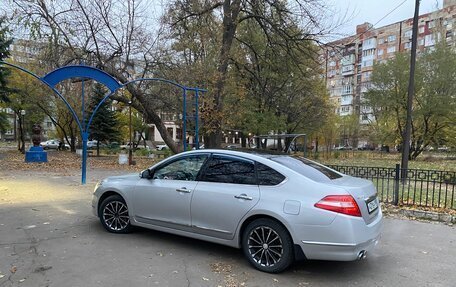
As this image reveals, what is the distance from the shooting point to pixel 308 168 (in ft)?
15.9

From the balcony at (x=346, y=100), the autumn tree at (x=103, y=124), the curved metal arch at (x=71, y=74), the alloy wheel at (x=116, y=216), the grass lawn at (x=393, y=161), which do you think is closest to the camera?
the alloy wheel at (x=116, y=216)

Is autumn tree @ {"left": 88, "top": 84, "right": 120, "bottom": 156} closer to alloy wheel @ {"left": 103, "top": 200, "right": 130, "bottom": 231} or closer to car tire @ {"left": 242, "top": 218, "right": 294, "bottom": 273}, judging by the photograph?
alloy wheel @ {"left": 103, "top": 200, "right": 130, "bottom": 231}

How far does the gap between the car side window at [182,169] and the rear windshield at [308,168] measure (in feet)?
3.50

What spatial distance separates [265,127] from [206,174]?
23.1 m

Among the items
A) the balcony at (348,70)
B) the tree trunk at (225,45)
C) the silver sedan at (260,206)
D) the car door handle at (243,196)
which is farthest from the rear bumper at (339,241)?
the balcony at (348,70)

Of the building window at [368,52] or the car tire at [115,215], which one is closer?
the car tire at [115,215]

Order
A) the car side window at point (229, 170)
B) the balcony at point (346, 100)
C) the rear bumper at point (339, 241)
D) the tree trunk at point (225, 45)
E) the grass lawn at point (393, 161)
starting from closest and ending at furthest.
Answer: the rear bumper at point (339, 241)
the car side window at point (229, 170)
the tree trunk at point (225, 45)
the grass lawn at point (393, 161)
the balcony at point (346, 100)

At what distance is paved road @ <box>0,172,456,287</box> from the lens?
4.13m

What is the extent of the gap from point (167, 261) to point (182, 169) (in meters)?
1.29

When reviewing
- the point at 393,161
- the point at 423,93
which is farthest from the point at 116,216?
the point at 423,93

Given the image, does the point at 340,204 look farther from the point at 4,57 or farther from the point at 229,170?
the point at 4,57

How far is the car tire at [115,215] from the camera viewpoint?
5.76 metres

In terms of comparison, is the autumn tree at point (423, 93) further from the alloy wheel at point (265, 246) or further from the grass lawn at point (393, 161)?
the alloy wheel at point (265, 246)

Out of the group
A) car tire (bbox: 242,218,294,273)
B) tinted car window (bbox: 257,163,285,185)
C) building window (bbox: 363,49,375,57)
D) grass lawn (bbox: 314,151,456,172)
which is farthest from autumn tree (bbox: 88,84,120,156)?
building window (bbox: 363,49,375,57)
